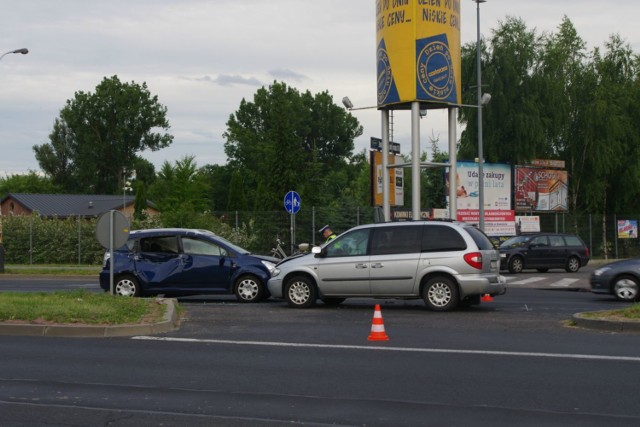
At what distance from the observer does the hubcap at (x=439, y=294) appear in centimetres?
1664

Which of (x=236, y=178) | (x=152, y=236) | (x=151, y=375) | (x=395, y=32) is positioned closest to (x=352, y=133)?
(x=236, y=178)

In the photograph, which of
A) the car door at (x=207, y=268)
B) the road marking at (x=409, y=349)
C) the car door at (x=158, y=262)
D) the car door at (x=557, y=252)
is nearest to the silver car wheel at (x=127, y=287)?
the car door at (x=158, y=262)

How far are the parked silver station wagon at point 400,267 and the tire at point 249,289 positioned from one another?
4.04 feet

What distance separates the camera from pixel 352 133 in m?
90.2

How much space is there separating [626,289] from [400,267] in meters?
5.95

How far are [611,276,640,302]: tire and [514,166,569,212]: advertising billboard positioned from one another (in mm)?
28323

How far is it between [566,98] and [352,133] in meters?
38.5

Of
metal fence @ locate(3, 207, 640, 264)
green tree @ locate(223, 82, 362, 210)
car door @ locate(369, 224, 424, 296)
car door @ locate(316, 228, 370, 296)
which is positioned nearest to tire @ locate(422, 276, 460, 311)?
car door @ locate(369, 224, 424, 296)

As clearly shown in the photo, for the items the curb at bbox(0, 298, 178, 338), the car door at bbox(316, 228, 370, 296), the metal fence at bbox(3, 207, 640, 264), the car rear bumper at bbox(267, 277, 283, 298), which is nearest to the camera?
the curb at bbox(0, 298, 178, 338)

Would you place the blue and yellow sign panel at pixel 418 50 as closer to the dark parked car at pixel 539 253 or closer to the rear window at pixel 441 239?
the dark parked car at pixel 539 253

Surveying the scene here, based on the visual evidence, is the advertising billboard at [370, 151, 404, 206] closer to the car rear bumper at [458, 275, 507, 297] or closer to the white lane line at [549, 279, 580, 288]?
the white lane line at [549, 279, 580, 288]

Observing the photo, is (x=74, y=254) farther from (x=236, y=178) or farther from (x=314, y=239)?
(x=236, y=178)

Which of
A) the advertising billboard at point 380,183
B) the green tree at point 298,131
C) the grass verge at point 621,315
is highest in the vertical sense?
the green tree at point 298,131

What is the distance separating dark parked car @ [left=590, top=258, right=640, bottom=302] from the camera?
19.5 m
